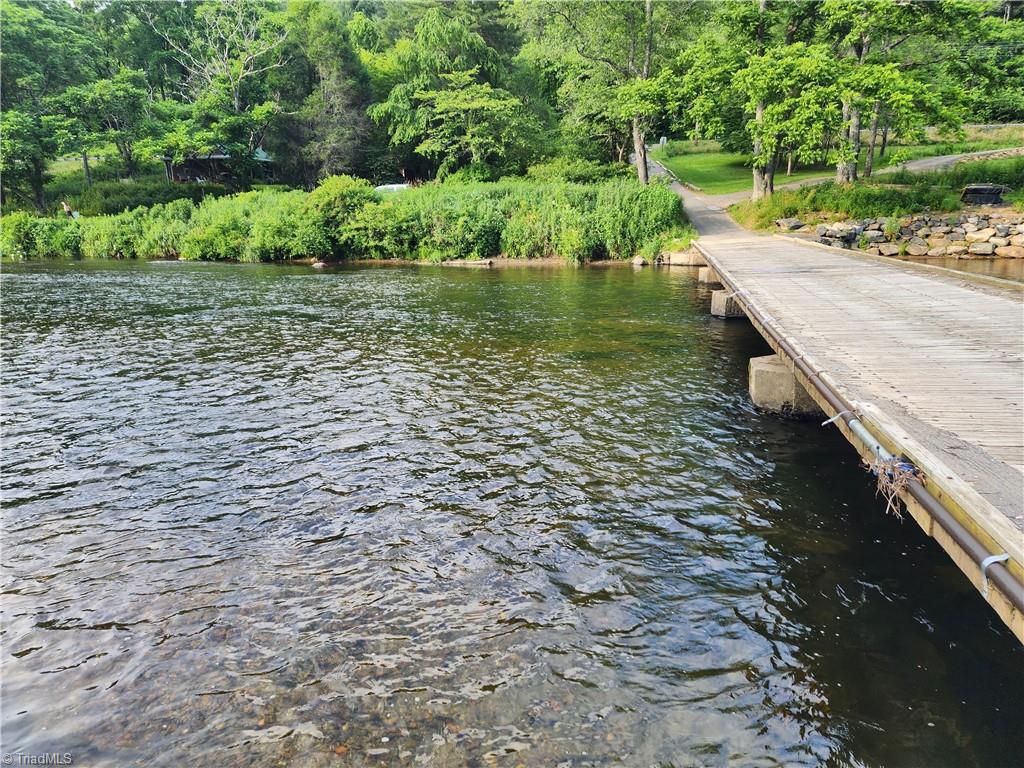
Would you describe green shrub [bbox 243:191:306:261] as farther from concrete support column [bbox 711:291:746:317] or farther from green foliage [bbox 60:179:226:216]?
concrete support column [bbox 711:291:746:317]

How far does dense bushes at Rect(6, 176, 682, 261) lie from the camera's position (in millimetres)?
28891

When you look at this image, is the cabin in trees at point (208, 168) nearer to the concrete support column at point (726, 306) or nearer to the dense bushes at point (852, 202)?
the dense bushes at point (852, 202)

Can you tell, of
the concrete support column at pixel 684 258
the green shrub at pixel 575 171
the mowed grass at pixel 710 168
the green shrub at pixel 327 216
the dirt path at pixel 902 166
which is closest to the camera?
the concrete support column at pixel 684 258

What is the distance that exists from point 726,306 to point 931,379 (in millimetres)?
9843

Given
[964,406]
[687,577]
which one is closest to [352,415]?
[687,577]

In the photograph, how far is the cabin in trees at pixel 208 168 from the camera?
51812mm

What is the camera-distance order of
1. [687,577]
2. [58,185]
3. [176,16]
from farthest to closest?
[176,16] → [58,185] → [687,577]

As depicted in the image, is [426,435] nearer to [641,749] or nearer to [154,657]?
[154,657]

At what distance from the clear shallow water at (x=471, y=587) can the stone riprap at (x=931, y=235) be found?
1877cm

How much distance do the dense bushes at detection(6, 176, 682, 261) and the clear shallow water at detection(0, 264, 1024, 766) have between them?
18.8 meters

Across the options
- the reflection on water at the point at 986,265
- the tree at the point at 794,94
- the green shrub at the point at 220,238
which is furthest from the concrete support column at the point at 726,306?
the green shrub at the point at 220,238

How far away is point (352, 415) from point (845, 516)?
6.84 metres

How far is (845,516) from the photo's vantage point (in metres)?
6.68

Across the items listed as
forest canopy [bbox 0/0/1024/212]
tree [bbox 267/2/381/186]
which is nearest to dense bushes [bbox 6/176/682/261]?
forest canopy [bbox 0/0/1024/212]
